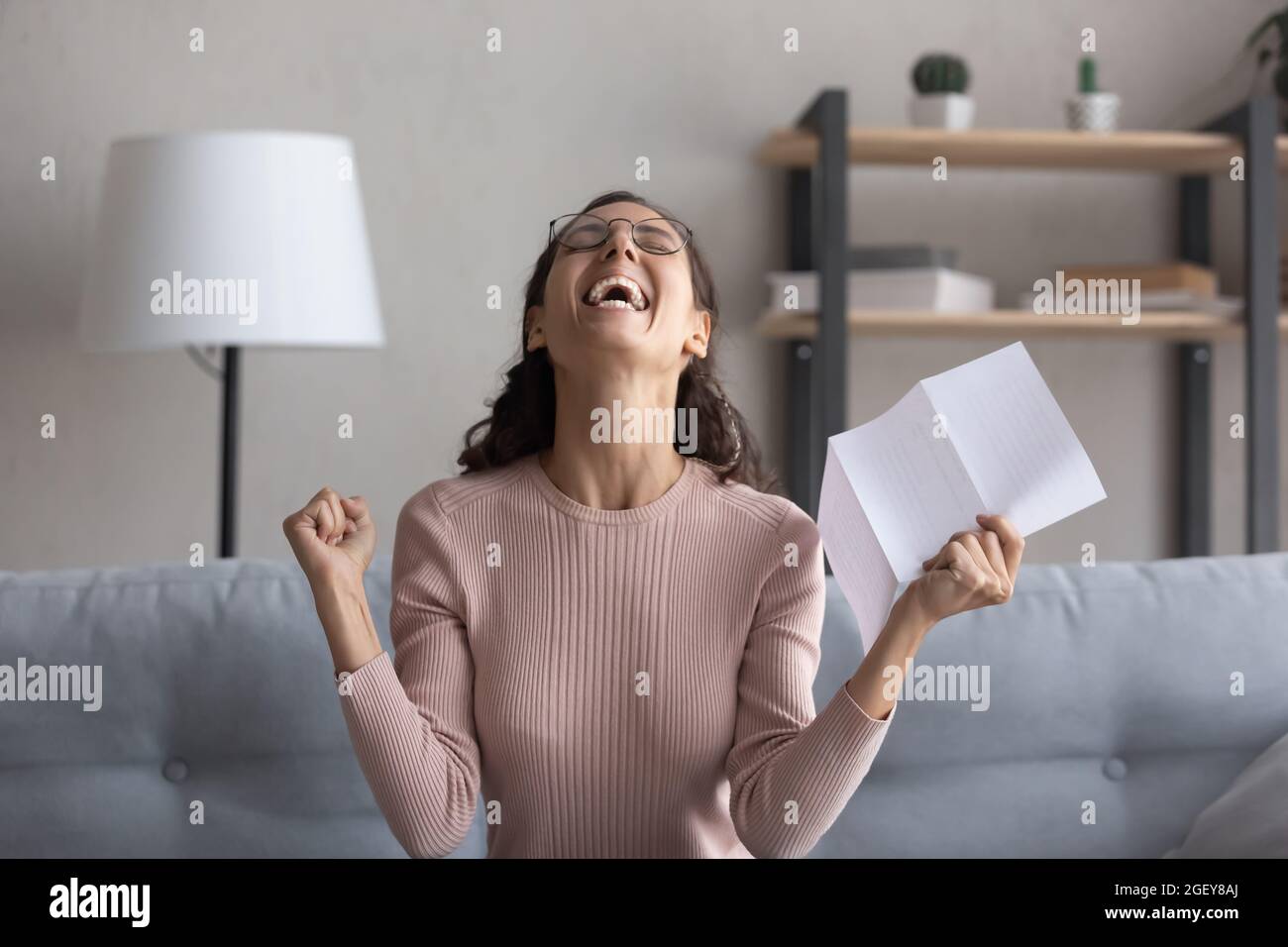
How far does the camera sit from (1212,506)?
252 centimetres

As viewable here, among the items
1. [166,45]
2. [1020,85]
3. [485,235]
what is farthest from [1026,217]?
[166,45]

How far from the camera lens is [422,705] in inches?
38.5

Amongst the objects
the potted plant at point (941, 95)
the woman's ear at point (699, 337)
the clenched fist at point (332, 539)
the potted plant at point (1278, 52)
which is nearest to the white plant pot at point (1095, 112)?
the potted plant at point (941, 95)

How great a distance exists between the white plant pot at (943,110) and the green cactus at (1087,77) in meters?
0.21

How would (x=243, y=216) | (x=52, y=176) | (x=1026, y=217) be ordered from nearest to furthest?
(x=243, y=216), (x=52, y=176), (x=1026, y=217)

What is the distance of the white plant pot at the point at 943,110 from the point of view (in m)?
2.20

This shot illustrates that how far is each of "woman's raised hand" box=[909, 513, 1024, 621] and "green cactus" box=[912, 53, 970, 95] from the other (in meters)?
1.58

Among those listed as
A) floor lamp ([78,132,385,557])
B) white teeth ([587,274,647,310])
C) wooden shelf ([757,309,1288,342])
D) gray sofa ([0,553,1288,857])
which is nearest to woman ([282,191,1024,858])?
Result: white teeth ([587,274,647,310])

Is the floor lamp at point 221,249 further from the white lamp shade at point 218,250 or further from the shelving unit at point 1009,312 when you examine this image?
the shelving unit at point 1009,312

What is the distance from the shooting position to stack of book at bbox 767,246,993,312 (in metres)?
2.16

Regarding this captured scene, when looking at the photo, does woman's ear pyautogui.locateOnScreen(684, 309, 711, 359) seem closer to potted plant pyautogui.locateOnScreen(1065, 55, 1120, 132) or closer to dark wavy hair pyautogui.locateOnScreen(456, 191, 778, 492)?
dark wavy hair pyautogui.locateOnScreen(456, 191, 778, 492)

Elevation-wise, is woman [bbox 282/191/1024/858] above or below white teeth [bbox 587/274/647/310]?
below
